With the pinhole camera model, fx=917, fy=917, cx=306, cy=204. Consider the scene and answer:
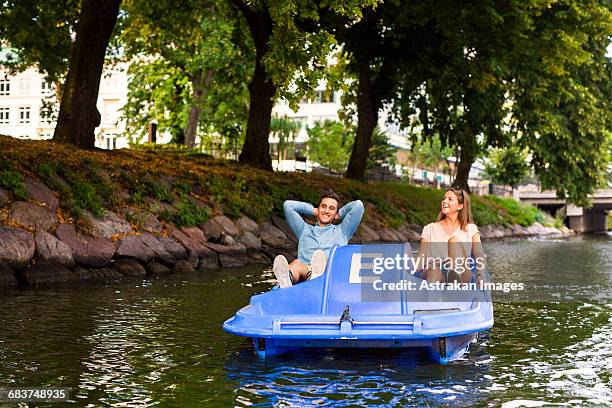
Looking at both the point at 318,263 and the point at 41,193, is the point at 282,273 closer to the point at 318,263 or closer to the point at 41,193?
the point at 318,263

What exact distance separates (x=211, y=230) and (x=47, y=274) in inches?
226

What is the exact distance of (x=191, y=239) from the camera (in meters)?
18.4

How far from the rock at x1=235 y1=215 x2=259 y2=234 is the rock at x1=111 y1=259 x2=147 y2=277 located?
4940mm

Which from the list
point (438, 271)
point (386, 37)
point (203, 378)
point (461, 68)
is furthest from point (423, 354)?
point (386, 37)

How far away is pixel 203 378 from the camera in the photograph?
6.96m

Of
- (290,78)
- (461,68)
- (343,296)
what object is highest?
(461,68)

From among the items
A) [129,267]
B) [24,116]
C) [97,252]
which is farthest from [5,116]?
[97,252]

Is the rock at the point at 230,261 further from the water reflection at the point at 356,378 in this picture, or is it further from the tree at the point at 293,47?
the water reflection at the point at 356,378

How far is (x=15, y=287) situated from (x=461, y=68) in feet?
64.5

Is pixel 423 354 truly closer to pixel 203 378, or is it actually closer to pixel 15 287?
pixel 203 378

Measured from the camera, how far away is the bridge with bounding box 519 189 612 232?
7044cm

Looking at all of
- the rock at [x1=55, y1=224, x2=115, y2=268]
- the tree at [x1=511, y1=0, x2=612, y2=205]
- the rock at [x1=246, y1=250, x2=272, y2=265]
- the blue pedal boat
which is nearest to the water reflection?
the blue pedal boat

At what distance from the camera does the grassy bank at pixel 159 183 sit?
16672 mm

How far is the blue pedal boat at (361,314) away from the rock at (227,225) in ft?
38.7
